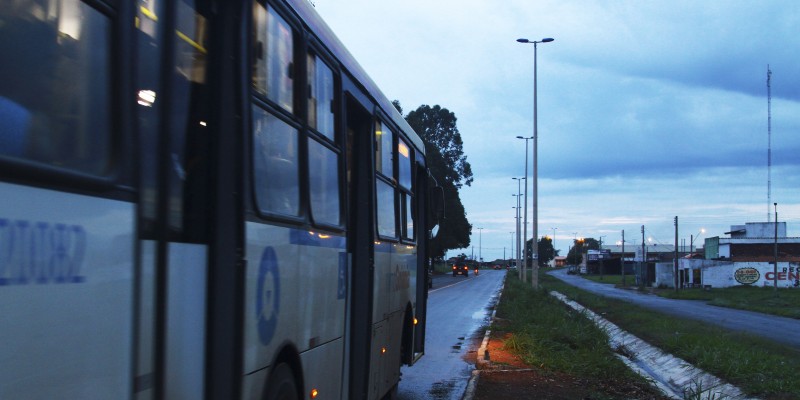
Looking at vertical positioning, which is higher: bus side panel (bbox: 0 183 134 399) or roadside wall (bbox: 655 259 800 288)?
bus side panel (bbox: 0 183 134 399)

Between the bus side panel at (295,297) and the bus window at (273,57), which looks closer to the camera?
the bus side panel at (295,297)

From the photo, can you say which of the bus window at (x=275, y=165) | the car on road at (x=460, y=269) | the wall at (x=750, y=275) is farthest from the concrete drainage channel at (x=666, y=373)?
the car on road at (x=460, y=269)

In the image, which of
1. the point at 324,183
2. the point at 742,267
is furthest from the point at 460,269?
the point at 324,183

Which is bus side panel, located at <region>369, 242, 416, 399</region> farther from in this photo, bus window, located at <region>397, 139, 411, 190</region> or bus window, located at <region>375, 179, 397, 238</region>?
bus window, located at <region>397, 139, 411, 190</region>

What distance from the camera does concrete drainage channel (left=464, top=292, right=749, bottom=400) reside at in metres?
10.2

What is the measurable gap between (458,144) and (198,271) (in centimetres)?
7185

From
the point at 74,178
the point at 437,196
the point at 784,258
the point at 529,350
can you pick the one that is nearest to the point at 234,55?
the point at 74,178

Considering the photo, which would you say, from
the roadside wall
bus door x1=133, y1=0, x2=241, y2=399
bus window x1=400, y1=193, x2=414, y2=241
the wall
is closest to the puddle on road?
bus window x1=400, y1=193, x2=414, y2=241

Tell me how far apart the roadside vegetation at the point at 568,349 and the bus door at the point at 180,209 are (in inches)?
289

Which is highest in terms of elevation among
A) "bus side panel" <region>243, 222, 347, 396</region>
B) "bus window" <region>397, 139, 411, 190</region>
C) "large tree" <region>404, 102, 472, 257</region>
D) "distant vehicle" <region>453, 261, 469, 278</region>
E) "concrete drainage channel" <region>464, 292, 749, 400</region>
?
"large tree" <region>404, 102, 472, 257</region>

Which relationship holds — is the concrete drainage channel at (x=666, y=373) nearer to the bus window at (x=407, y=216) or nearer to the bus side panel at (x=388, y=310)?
the bus side panel at (x=388, y=310)

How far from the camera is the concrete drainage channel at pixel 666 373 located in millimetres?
10156

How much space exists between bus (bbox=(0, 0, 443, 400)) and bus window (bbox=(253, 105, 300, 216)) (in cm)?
2

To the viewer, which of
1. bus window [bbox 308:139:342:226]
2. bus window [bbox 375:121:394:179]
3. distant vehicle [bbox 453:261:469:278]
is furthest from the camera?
distant vehicle [bbox 453:261:469:278]
